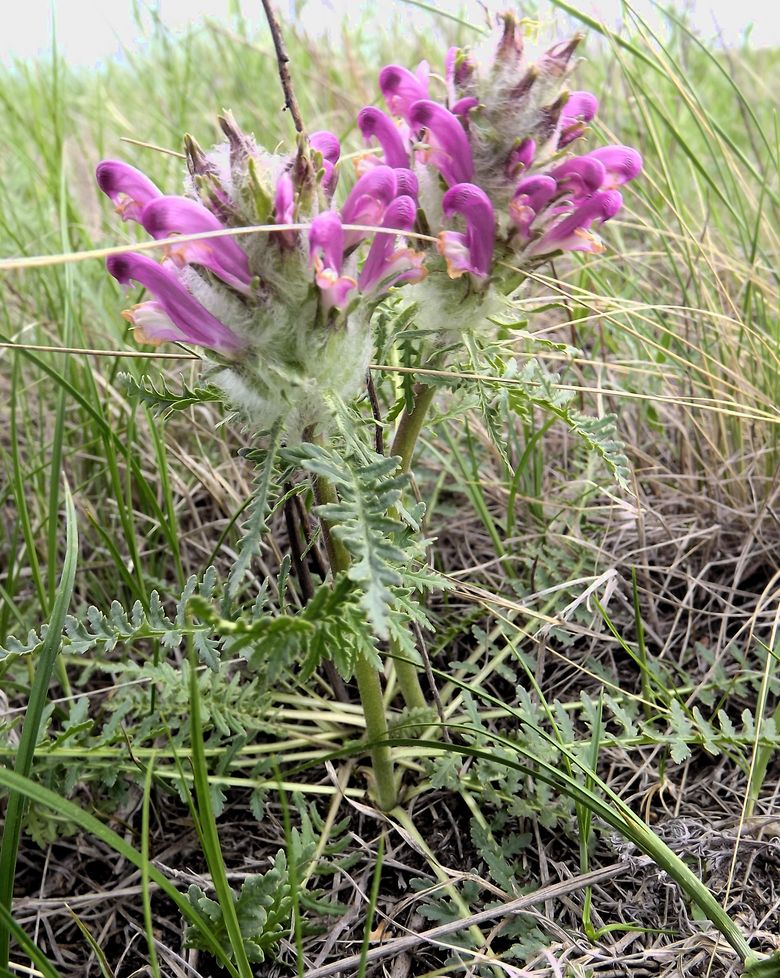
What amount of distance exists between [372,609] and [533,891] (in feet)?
2.56

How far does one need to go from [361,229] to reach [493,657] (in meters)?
1.05

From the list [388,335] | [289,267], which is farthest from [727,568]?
[289,267]

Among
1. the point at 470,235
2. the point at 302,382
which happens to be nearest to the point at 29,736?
the point at 302,382

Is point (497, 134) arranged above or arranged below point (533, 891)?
above

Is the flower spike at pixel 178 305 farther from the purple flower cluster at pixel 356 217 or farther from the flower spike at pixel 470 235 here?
the flower spike at pixel 470 235

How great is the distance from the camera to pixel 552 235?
53.2 inches

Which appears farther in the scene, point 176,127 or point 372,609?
point 176,127

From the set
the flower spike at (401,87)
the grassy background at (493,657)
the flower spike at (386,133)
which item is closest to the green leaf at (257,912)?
the grassy background at (493,657)

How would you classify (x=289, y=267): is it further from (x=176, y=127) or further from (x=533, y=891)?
(x=176, y=127)

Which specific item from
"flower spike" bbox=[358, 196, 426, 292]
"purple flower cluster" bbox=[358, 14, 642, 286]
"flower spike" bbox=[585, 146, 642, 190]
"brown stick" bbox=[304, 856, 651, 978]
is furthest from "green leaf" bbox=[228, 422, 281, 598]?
"flower spike" bbox=[585, 146, 642, 190]

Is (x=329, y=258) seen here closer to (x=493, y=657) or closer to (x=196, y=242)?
(x=196, y=242)

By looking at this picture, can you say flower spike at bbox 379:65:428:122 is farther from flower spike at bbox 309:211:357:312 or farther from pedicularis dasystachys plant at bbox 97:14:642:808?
flower spike at bbox 309:211:357:312

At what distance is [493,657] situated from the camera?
1.85 meters

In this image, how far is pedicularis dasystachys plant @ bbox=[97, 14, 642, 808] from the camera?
3.82 ft
